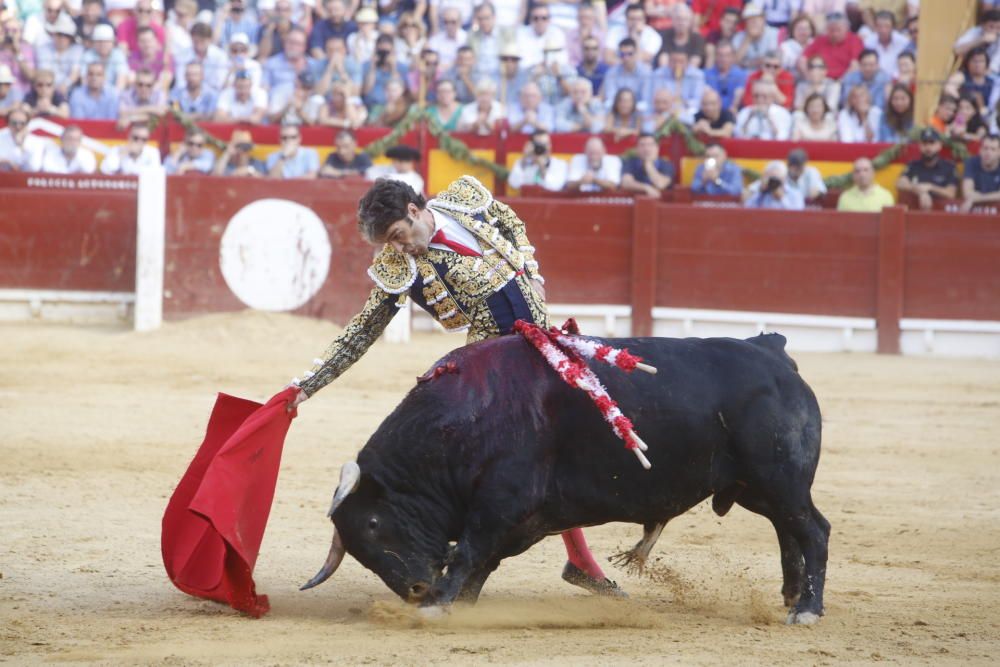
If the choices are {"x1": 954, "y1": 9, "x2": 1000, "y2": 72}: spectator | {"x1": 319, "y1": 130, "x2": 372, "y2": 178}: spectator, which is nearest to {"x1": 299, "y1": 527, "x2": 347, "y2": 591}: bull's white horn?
{"x1": 319, "y1": 130, "x2": 372, "y2": 178}: spectator

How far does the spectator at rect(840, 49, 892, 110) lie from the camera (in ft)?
32.8

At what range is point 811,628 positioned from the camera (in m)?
3.66

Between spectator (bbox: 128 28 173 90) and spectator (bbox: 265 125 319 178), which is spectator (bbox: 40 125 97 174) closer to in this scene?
spectator (bbox: 128 28 173 90)

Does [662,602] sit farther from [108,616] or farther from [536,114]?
[536,114]

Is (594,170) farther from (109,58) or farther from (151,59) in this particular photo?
(109,58)

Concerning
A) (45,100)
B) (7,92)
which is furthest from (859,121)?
(7,92)

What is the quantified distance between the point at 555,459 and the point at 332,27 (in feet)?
26.1

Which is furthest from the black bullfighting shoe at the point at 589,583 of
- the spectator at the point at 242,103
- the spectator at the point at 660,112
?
the spectator at the point at 242,103

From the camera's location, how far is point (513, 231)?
401 centimetres

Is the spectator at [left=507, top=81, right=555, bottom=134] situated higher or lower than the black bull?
higher

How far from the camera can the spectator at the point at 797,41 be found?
10.6m

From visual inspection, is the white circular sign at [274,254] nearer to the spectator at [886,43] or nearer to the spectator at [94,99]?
the spectator at [94,99]

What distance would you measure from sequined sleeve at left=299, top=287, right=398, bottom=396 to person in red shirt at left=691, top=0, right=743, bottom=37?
749 centimetres

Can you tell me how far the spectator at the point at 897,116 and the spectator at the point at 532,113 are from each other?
2370mm
